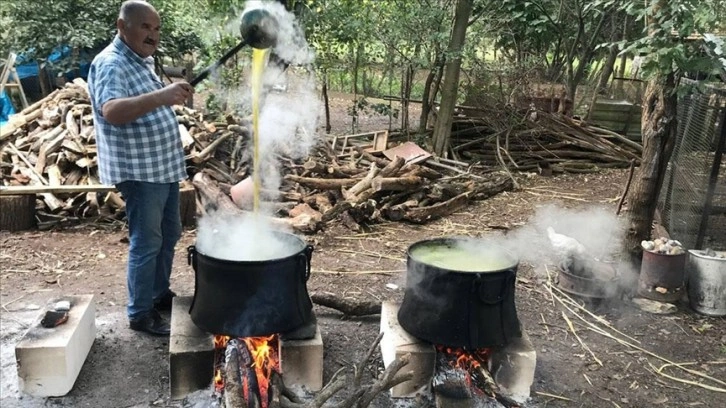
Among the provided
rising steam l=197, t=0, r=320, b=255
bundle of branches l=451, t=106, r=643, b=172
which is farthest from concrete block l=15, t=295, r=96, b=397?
bundle of branches l=451, t=106, r=643, b=172

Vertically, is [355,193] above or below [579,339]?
above

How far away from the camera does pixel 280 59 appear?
26.7ft

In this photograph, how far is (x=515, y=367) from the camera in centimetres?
303

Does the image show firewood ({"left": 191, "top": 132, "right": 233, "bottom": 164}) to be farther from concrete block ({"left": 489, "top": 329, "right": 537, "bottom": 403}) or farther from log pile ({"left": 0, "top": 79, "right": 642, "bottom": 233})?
concrete block ({"left": 489, "top": 329, "right": 537, "bottom": 403})

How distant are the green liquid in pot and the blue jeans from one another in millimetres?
1556

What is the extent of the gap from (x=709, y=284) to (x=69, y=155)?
6.27 meters

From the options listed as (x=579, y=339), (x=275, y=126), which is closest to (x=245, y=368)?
(x=579, y=339)

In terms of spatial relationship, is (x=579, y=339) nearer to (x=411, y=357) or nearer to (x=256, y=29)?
(x=411, y=357)

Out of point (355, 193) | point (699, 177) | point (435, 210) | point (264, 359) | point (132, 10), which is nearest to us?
point (264, 359)

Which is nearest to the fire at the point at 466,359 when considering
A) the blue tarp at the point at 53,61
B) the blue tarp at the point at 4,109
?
the blue tarp at the point at 4,109

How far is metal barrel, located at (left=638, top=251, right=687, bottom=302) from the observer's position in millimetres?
4434

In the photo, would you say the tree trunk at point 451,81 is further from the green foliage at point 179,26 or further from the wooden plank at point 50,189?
the wooden plank at point 50,189

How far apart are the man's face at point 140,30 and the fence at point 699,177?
423cm

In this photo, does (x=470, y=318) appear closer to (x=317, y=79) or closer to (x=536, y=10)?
Result: (x=317, y=79)
